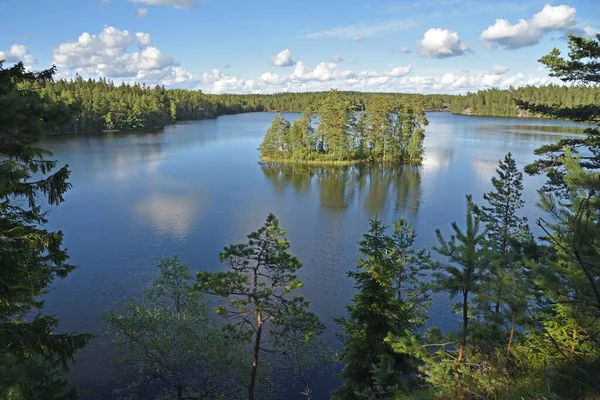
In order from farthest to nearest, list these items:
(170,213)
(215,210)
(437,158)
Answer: (437,158) < (215,210) < (170,213)

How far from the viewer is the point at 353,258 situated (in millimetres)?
26734

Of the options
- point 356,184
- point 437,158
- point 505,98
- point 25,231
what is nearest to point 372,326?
point 25,231

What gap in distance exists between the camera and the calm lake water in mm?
22047

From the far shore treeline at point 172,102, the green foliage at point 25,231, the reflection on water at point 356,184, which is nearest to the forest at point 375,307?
the green foliage at point 25,231

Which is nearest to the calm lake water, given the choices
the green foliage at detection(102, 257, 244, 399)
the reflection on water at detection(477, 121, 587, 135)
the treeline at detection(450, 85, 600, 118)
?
the green foliage at detection(102, 257, 244, 399)

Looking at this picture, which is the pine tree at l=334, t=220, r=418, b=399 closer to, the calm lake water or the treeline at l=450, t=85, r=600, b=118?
the calm lake water

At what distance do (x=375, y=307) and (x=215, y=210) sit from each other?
2790 cm

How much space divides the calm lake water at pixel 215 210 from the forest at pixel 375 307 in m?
3.37

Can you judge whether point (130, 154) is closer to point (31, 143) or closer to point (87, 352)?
point (87, 352)

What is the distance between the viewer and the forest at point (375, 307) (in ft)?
14.6

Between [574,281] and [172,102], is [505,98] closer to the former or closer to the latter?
[172,102]

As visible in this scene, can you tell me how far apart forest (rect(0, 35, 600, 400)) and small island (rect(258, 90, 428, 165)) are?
39340mm

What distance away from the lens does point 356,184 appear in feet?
160

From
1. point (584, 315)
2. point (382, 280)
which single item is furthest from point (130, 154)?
point (584, 315)
